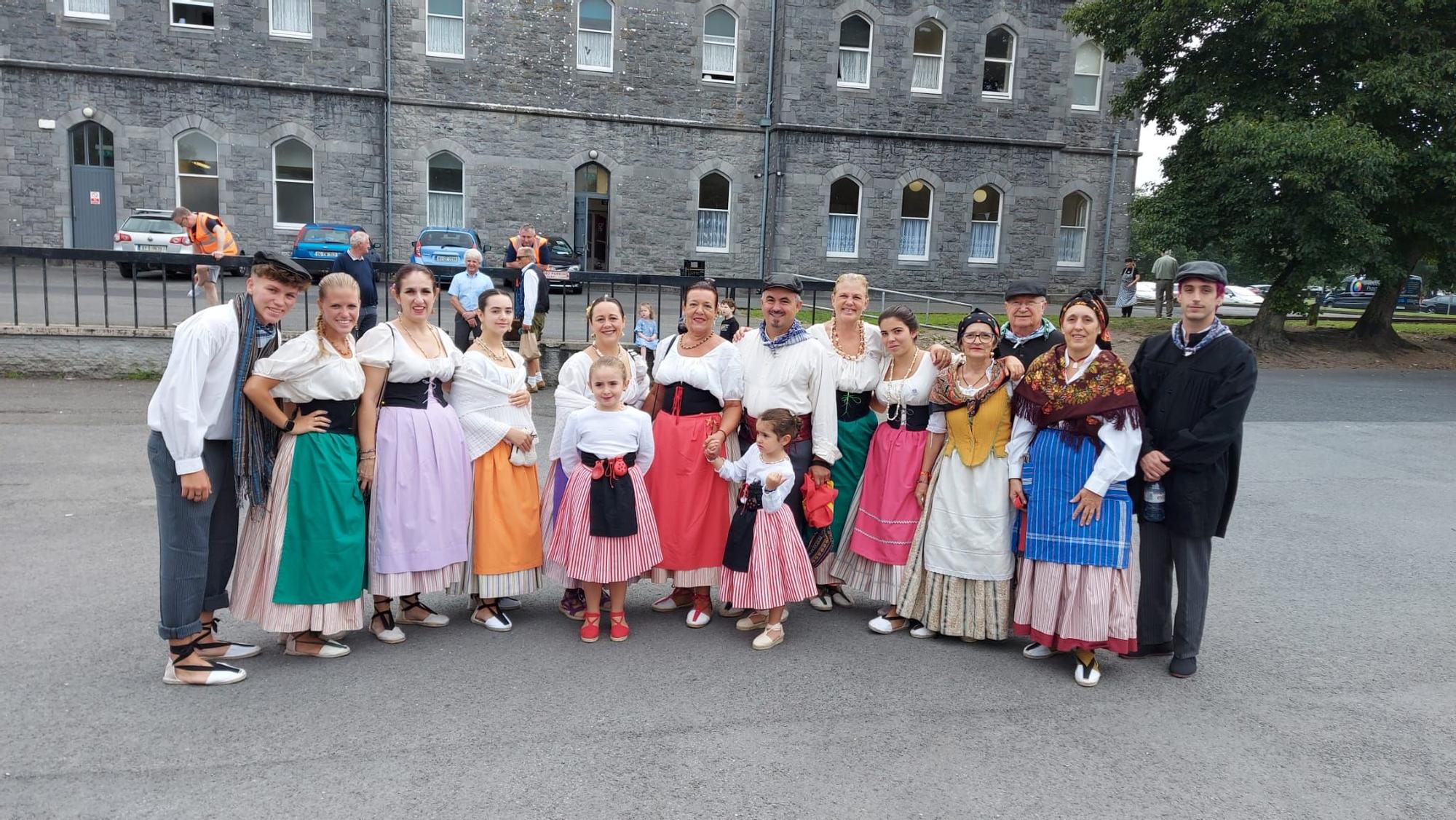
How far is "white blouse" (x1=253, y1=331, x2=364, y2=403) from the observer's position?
441 centimetres

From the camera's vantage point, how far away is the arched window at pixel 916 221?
27.4 metres

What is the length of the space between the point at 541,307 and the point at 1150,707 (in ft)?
30.6

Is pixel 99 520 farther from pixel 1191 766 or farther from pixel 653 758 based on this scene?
pixel 1191 766

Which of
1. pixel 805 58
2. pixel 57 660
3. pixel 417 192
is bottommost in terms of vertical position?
pixel 57 660

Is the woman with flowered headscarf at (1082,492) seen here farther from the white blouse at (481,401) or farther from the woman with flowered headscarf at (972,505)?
the white blouse at (481,401)

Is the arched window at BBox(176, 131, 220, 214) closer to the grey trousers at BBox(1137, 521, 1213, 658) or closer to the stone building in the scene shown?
the stone building

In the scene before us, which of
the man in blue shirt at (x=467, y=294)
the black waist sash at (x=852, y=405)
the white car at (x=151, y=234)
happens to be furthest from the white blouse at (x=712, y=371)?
the white car at (x=151, y=234)

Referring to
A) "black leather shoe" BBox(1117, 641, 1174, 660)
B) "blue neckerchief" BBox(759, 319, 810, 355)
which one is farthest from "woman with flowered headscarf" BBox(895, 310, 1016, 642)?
"blue neckerchief" BBox(759, 319, 810, 355)

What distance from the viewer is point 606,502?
4973mm

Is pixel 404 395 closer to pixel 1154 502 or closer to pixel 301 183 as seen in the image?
pixel 1154 502

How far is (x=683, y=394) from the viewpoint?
529 cm

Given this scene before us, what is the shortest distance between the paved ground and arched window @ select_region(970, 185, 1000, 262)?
22548 millimetres

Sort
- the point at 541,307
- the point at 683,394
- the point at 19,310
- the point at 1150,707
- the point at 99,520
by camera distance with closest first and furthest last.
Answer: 1. the point at 1150,707
2. the point at 683,394
3. the point at 99,520
4. the point at 541,307
5. the point at 19,310

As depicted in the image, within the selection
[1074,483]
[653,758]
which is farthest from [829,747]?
[1074,483]
